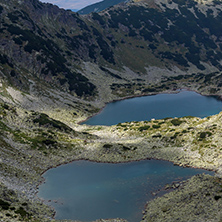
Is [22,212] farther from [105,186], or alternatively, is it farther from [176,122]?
[176,122]

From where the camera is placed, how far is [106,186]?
7762cm

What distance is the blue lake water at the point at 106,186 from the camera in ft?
215

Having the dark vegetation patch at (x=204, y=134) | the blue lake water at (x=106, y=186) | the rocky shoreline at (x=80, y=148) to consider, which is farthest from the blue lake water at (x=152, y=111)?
the blue lake water at (x=106, y=186)

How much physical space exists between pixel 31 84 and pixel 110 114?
53.2 metres

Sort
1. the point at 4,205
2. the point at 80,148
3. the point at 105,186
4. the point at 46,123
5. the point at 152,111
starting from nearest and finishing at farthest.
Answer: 1. the point at 4,205
2. the point at 105,186
3. the point at 80,148
4. the point at 46,123
5. the point at 152,111

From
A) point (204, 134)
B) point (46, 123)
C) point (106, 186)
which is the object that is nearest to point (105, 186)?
point (106, 186)

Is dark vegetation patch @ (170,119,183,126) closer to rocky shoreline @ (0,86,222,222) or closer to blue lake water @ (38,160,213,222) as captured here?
rocky shoreline @ (0,86,222,222)

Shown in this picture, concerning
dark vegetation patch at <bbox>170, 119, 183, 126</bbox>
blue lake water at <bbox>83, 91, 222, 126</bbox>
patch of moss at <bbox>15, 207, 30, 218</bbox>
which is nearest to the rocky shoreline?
dark vegetation patch at <bbox>170, 119, 183, 126</bbox>

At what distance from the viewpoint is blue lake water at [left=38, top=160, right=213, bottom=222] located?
215ft

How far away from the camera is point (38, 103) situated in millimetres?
162375

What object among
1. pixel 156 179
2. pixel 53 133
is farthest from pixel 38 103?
pixel 156 179

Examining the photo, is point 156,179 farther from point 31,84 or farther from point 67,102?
A: point 31,84

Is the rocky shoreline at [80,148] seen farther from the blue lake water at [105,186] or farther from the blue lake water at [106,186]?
the blue lake water at [105,186]

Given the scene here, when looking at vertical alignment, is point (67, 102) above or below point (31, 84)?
below
